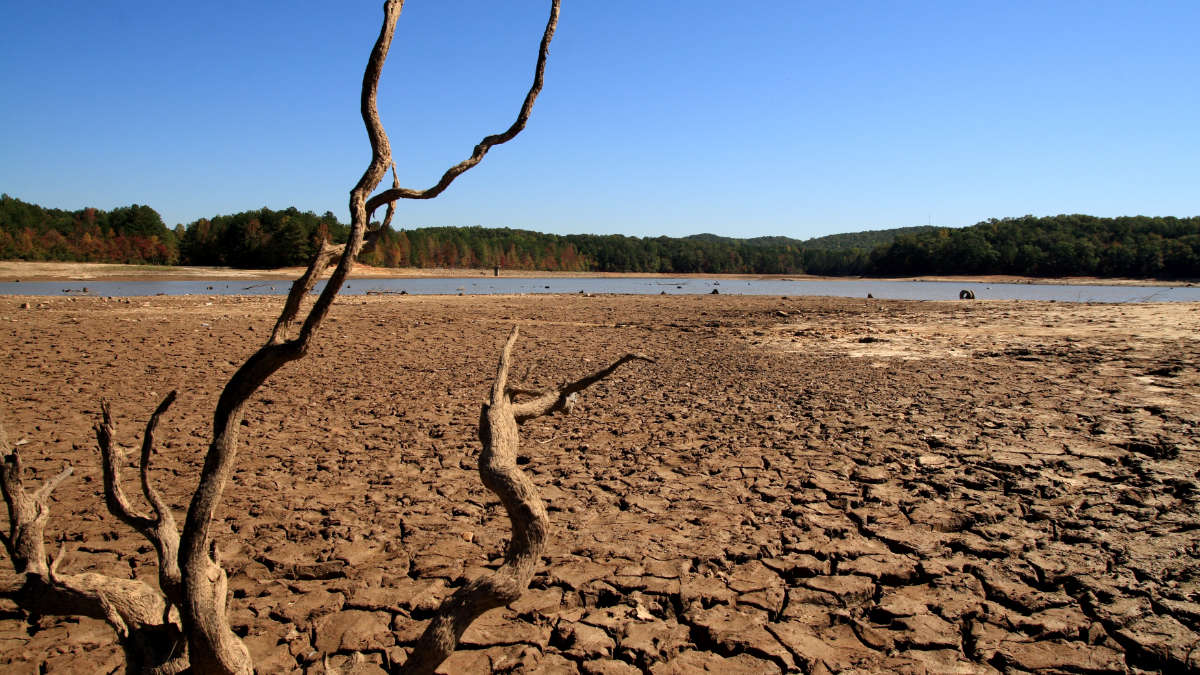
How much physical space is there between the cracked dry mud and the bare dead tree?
17.6 inches

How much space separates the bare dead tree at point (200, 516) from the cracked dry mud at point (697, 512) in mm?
447

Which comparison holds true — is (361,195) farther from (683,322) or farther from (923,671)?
(683,322)

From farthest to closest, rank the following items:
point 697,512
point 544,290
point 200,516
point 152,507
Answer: point 544,290 < point 697,512 < point 152,507 < point 200,516

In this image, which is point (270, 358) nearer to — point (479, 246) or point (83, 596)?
point (83, 596)

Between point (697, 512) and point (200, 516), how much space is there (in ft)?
9.75

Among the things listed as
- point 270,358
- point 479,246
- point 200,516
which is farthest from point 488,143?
point 479,246

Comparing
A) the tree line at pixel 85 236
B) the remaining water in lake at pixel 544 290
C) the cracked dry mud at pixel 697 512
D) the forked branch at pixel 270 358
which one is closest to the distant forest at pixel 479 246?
the tree line at pixel 85 236

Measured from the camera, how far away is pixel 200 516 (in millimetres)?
1653

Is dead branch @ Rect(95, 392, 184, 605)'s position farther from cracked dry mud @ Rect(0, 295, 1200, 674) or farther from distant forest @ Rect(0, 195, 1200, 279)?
distant forest @ Rect(0, 195, 1200, 279)

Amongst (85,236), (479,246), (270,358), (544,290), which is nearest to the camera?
(270,358)

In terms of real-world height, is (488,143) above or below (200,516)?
above

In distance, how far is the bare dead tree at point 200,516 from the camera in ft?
4.88

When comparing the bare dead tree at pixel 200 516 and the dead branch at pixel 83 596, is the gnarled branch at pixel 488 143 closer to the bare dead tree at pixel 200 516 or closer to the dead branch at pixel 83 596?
the bare dead tree at pixel 200 516

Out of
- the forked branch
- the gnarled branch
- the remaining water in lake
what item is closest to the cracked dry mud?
the forked branch
